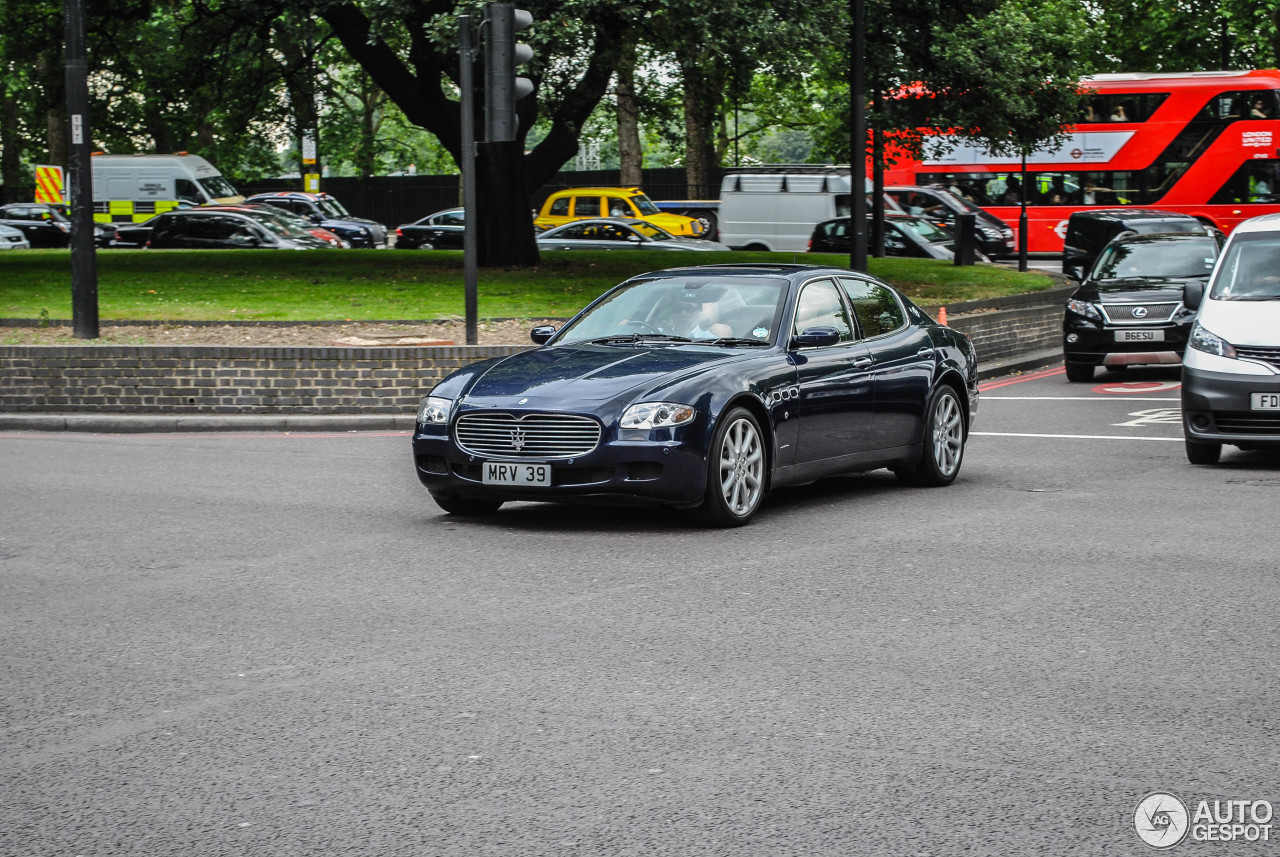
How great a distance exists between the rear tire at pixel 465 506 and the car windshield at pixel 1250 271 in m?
6.10

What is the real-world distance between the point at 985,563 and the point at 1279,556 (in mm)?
1485

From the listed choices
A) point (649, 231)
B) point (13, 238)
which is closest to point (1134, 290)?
point (649, 231)

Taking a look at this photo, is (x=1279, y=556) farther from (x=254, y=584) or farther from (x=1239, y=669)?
(x=254, y=584)

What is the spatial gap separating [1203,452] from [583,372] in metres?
5.22

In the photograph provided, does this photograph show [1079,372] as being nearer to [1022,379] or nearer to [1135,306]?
[1022,379]

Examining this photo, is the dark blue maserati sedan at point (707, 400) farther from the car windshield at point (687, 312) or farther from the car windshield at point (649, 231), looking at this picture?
the car windshield at point (649, 231)

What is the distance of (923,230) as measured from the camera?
3553cm

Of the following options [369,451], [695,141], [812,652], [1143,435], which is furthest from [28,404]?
[695,141]

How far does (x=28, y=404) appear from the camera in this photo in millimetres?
15953

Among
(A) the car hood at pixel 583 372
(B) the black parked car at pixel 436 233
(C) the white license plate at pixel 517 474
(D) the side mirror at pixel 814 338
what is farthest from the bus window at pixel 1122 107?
(C) the white license plate at pixel 517 474

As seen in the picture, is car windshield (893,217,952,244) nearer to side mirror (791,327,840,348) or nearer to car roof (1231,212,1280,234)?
car roof (1231,212,1280,234)

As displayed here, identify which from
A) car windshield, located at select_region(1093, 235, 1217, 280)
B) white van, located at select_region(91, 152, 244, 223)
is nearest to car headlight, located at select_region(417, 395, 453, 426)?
car windshield, located at select_region(1093, 235, 1217, 280)

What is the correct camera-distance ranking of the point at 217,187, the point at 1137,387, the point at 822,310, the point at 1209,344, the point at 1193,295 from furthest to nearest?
the point at 217,187, the point at 1137,387, the point at 1193,295, the point at 1209,344, the point at 822,310

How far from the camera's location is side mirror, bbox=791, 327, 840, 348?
9.62 metres
